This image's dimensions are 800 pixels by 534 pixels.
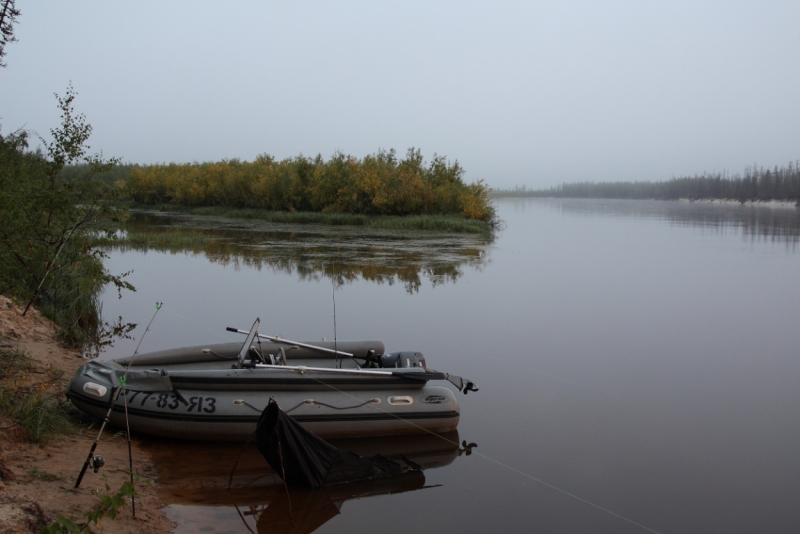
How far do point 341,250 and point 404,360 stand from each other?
56.8ft

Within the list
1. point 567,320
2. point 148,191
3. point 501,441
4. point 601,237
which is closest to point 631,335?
point 567,320

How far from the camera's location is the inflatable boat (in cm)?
688

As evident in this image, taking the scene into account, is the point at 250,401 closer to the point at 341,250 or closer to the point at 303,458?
the point at 303,458

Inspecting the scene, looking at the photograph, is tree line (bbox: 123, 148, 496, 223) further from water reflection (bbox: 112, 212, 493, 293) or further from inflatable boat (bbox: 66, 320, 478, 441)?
inflatable boat (bbox: 66, 320, 478, 441)

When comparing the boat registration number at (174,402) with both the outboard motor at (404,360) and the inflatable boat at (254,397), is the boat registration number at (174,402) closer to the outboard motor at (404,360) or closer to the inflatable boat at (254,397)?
the inflatable boat at (254,397)

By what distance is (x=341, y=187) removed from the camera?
4484cm

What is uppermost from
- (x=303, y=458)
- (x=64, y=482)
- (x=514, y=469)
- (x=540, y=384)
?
(x=64, y=482)

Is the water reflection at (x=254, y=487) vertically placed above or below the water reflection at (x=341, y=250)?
below

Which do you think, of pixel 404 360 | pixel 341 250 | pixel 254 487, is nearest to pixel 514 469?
pixel 404 360

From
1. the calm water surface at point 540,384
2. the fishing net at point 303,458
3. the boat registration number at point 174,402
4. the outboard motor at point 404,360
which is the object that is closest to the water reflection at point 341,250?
the calm water surface at point 540,384

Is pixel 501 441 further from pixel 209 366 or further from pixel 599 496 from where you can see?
pixel 209 366

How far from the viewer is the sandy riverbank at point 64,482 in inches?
170

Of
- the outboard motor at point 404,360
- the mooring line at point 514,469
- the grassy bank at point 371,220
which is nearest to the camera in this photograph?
the mooring line at point 514,469

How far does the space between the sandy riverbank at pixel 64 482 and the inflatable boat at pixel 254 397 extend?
1.14ft
